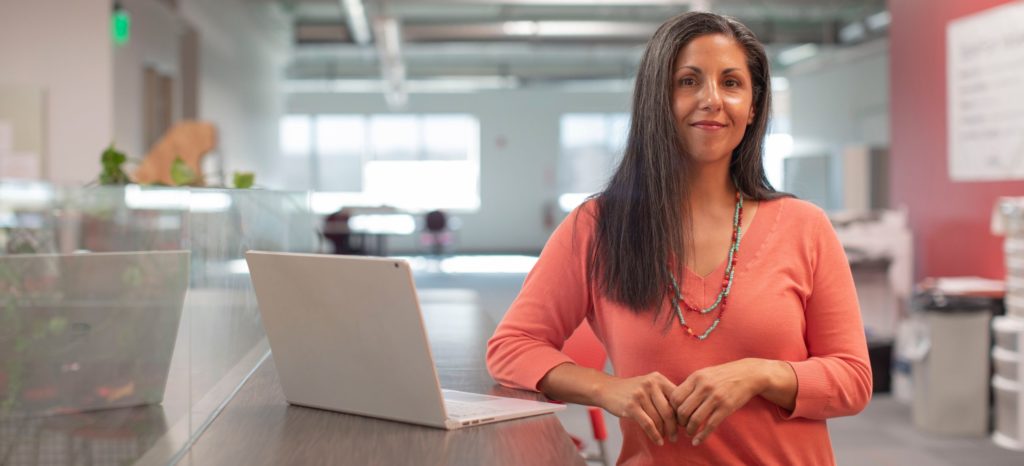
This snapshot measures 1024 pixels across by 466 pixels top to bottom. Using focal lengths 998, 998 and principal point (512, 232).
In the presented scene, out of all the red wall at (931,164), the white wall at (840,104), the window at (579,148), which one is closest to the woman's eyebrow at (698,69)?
the red wall at (931,164)

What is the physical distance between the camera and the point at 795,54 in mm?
15867

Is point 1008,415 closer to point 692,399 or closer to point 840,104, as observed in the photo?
point 692,399

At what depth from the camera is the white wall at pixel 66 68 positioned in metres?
6.85

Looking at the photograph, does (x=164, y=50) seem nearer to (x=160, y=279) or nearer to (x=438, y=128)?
(x=160, y=279)

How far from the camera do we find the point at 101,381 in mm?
1438

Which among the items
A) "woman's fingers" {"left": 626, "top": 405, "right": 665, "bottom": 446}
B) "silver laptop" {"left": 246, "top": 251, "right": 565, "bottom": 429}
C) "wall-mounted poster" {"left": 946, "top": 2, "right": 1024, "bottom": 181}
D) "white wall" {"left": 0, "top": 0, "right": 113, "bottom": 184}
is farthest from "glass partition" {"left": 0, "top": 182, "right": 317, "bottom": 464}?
"white wall" {"left": 0, "top": 0, "right": 113, "bottom": 184}

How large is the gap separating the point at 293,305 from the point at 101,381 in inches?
11.7

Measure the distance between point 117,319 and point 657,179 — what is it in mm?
890

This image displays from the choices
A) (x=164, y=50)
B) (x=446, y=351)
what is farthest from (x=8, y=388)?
(x=164, y=50)

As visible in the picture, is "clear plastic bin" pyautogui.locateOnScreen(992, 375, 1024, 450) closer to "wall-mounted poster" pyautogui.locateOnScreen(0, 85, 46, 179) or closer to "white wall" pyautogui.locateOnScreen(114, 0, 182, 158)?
"white wall" pyautogui.locateOnScreen(114, 0, 182, 158)

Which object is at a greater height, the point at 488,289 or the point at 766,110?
the point at 766,110

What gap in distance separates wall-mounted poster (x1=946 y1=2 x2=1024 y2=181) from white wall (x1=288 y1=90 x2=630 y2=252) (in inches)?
515

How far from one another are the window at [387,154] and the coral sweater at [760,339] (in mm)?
17891

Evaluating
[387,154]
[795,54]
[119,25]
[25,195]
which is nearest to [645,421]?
[25,195]
